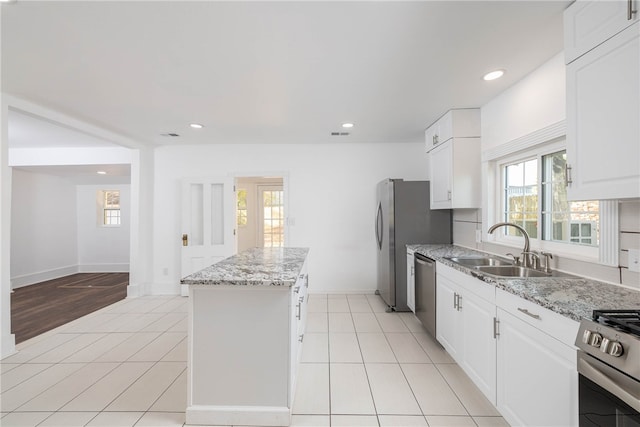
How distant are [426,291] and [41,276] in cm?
715

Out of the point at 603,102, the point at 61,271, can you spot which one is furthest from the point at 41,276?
the point at 603,102

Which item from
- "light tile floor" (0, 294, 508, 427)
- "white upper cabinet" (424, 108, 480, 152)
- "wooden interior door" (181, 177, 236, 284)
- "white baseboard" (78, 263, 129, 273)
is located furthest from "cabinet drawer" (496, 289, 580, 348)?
"white baseboard" (78, 263, 129, 273)

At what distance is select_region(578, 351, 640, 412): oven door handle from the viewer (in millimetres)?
875

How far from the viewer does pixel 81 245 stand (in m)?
6.48

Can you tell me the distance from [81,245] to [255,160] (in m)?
5.15

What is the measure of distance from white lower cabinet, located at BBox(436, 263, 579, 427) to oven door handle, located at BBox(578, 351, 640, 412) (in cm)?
9

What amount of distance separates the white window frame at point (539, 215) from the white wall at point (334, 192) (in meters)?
1.65

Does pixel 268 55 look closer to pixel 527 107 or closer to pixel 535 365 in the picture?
pixel 527 107

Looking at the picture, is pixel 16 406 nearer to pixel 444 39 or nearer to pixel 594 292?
pixel 594 292

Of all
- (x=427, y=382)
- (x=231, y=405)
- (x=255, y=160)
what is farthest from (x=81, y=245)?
(x=427, y=382)

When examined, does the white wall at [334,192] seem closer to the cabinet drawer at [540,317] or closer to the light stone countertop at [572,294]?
the light stone countertop at [572,294]

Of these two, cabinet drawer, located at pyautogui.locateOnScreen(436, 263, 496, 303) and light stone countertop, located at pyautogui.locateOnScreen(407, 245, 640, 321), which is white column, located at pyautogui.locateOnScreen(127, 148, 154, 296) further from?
light stone countertop, located at pyautogui.locateOnScreen(407, 245, 640, 321)

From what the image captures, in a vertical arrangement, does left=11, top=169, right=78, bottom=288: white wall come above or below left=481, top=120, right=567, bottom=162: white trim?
below

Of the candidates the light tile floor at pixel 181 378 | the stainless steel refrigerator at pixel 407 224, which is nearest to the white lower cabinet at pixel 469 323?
the light tile floor at pixel 181 378
